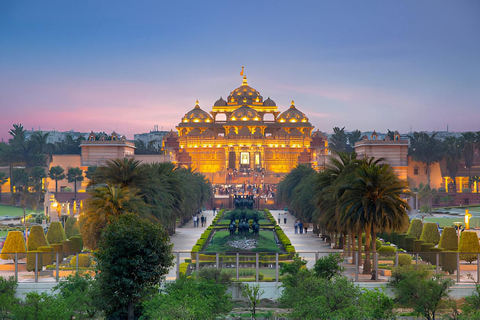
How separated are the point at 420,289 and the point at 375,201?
6472 millimetres

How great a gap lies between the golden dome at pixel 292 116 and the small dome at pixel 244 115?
5555mm

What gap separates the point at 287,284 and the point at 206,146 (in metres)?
116

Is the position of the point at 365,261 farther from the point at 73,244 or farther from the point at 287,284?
the point at 73,244

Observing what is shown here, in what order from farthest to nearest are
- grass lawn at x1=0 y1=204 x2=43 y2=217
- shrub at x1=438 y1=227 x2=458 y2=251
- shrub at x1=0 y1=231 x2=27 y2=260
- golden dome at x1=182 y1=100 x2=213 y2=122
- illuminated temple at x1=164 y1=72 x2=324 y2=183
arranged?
golden dome at x1=182 y1=100 x2=213 y2=122
illuminated temple at x1=164 y1=72 x2=324 y2=183
grass lawn at x1=0 y1=204 x2=43 y2=217
shrub at x1=438 y1=227 x2=458 y2=251
shrub at x1=0 y1=231 x2=27 y2=260

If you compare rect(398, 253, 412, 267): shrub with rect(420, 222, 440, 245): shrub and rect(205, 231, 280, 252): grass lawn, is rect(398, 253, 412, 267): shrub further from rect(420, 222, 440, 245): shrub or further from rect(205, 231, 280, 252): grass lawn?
rect(420, 222, 440, 245): shrub

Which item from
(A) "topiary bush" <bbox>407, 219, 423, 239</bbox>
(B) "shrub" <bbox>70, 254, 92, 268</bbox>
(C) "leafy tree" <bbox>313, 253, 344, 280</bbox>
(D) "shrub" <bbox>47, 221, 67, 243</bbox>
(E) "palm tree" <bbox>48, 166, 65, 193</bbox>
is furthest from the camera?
(E) "palm tree" <bbox>48, 166, 65, 193</bbox>

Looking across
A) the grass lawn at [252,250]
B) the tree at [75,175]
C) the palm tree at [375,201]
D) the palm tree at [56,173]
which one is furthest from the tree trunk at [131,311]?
the palm tree at [56,173]

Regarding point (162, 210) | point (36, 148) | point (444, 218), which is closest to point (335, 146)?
point (36, 148)

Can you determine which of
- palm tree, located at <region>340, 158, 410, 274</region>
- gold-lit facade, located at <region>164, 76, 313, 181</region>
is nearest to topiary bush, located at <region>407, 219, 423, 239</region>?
palm tree, located at <region>340, 158, 410, 274</region>

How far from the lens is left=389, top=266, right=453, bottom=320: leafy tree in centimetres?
2492

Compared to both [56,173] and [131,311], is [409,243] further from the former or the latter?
[56,173]

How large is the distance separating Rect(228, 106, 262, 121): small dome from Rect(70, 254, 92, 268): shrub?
117195 millimetres

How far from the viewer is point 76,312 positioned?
86.1 ft

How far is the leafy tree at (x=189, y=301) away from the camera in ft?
66.1
